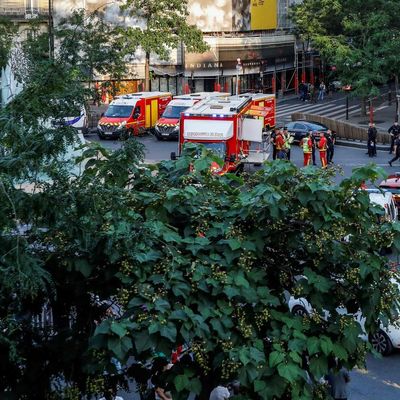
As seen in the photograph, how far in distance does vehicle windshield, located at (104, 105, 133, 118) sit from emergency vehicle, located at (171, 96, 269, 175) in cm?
1119

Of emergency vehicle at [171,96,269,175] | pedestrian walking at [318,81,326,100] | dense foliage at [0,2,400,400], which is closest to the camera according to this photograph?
dense foliage at [0,2,400,400]

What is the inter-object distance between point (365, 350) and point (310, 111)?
48931mm

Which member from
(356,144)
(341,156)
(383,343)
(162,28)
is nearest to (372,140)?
(341,156)

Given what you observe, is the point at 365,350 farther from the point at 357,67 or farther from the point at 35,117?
the point at 357,67

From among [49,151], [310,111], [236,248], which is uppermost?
[49,151]

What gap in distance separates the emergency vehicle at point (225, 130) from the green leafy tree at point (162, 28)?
1998 centimetres

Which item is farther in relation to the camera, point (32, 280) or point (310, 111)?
point (310, 111)

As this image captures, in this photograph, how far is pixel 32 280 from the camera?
865cm

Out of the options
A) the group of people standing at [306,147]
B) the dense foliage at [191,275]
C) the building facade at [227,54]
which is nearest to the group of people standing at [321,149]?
the group of people standing at [306,147]

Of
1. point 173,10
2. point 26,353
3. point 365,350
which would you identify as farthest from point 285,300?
point 173,10

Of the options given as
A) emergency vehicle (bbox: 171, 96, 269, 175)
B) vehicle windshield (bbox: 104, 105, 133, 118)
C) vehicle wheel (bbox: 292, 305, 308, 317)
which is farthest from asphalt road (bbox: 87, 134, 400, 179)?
vehicle wheel (bbox: 292, 305, 308, 317)

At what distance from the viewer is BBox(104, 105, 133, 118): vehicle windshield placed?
44.3m

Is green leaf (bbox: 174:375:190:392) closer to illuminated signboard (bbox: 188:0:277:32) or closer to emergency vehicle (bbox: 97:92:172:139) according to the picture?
emergency vehicle (bbox: 97:92:172:139)

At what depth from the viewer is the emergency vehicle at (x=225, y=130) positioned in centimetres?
3145
